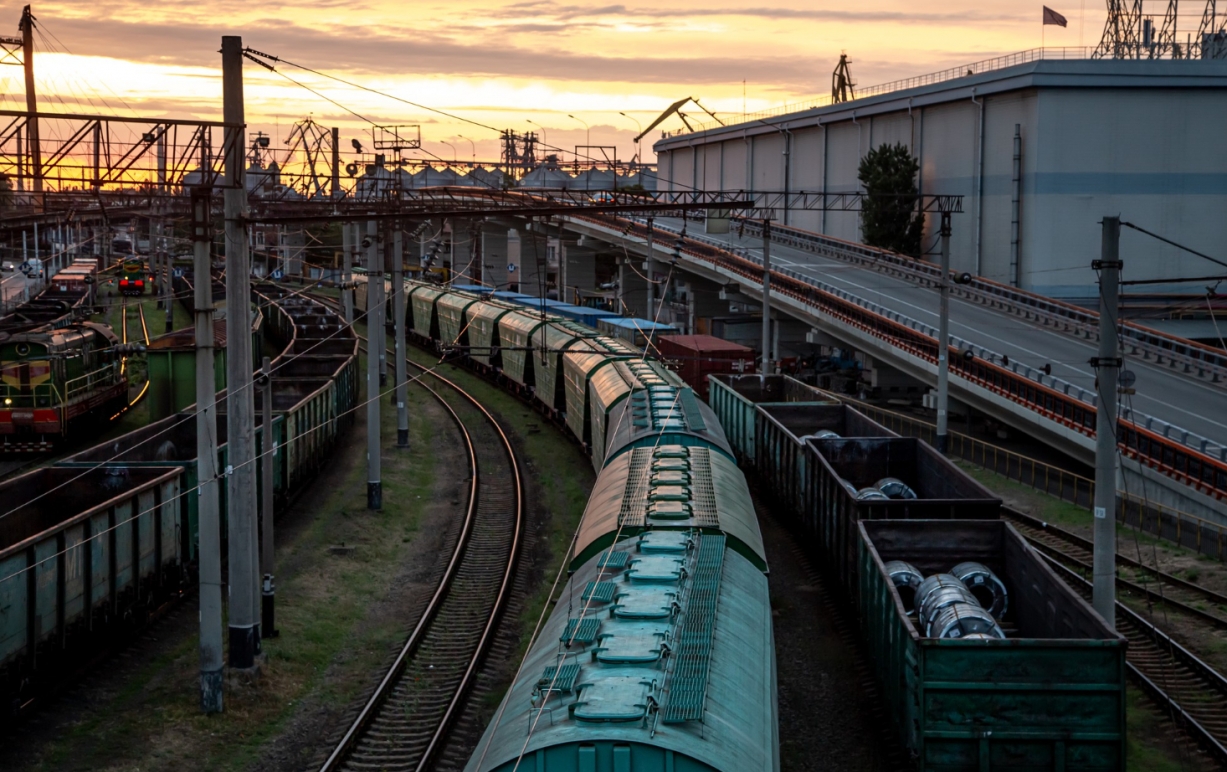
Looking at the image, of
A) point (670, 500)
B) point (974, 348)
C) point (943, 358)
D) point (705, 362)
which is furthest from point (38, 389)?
point (974, 348)

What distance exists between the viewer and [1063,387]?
38.9m

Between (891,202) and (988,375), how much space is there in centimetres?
2835

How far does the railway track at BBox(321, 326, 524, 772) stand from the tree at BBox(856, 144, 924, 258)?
4204 centimetres

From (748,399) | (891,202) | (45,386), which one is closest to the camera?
(45,386)

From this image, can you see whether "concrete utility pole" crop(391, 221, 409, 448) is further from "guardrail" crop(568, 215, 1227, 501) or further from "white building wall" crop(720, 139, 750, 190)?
"white building wall" crop(720, 139, 750, 190)

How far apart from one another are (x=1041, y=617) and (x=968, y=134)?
181 ft

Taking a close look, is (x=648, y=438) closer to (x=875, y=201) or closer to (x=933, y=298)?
(x=933, y=298)

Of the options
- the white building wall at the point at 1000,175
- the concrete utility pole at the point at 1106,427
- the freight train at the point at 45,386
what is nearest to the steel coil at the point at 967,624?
the concrete utility pole at the point at 1106,427

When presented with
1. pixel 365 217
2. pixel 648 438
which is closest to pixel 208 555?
pixel 365 217

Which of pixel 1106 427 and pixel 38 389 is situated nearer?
pixel 1106 427

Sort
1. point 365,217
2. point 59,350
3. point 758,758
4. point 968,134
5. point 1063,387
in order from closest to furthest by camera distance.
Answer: point 758,758 → point 365,217 → point 59,350 → point 1063,387 → point 968,134

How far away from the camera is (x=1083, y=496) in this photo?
3262 cm

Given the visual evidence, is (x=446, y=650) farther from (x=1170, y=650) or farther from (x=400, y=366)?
(x=400, y=366)

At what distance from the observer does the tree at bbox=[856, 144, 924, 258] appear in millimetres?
68625
